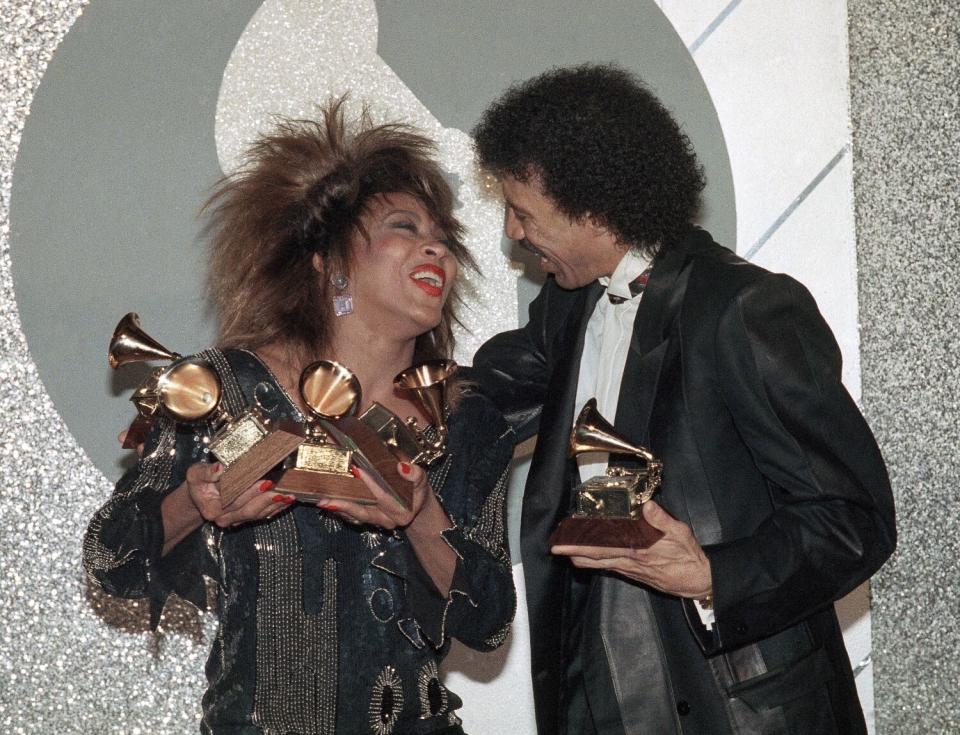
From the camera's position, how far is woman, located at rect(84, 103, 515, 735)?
96.5 inches

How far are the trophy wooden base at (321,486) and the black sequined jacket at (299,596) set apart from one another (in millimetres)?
329

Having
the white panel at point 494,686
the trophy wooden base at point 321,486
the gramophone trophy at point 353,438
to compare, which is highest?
the gramophone trophy at point 353,438

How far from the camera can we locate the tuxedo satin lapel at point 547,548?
2.64 meters

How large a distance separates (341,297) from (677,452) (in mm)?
875

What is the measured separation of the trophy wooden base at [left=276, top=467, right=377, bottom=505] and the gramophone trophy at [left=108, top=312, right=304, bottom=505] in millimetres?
41

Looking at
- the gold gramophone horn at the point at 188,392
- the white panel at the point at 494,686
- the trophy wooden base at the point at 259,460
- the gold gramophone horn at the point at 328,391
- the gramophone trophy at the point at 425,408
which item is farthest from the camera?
the white panel at the point at 494,686

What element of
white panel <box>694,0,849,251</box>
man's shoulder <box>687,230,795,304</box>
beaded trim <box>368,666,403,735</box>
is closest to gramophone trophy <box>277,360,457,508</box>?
beaded trim <box>368,666,403,735</box>

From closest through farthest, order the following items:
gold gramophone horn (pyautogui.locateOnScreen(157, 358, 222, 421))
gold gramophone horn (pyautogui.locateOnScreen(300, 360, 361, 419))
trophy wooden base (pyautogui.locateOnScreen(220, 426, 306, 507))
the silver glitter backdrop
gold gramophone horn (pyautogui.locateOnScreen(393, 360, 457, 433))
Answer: trophy wooden base (pyautogui.locateOnScreen(220, 426, 306, 507))
gold gramophone horn (pyautogui.locateOnScreen(157, 358, 222, 421))
gold gramophone horn (pyautogui.locateOnScreen(300, 360, 361, 419))
gold gramophone horn (pyautogui.locateOnScreen(393, 360, 457, 433))
the silver glitter backdrop

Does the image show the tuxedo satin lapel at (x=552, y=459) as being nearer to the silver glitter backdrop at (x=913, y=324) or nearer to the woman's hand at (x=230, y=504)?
the woman's hand at (x=230, y=504)

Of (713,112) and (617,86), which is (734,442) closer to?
(617,86)

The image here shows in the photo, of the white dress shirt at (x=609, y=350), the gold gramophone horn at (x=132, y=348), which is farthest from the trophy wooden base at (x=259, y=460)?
the white dress shirt at (x=609, y=350)

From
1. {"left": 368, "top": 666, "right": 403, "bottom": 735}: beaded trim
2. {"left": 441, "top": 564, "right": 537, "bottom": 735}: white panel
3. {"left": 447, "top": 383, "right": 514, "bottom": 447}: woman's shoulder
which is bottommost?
{"left": 441, "top": 564, "right": 537, "bottom": 735}: white panel

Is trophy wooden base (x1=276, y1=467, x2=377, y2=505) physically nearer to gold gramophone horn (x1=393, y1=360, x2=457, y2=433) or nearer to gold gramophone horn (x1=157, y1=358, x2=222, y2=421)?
gold gramophone horn (x1=157, y1=358, x2=222, y2=421)

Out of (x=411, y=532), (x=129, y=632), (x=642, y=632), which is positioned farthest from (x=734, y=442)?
(x=129, y=632)
